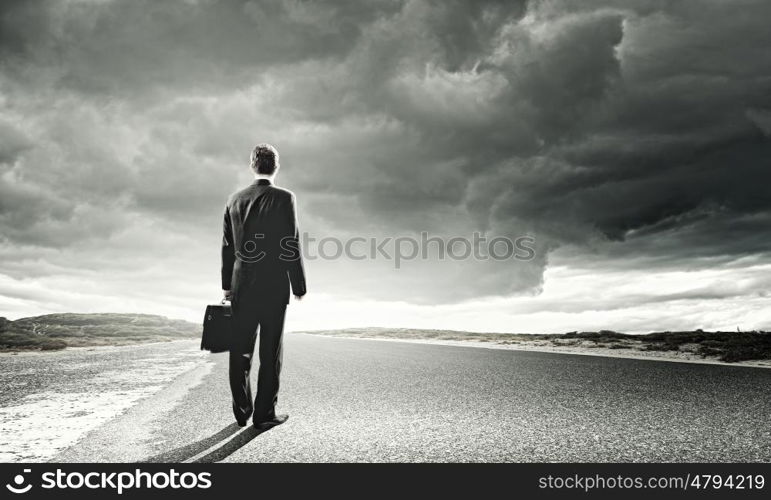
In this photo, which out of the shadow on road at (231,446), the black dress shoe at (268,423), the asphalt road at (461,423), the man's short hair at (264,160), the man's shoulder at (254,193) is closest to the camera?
the shadow on road at (231,446)

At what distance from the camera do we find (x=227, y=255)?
16.2ft

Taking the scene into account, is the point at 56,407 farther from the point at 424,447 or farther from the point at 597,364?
the point at 597,364

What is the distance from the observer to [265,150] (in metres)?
5.04

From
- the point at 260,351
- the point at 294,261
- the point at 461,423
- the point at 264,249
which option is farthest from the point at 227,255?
the point at 461,423

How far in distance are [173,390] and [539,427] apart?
226 inches

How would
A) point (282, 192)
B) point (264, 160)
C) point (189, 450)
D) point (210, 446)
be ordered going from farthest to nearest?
point (264, 160), point (282, 192), point (210, 446), point (189, 450)

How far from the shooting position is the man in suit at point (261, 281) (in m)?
4.70

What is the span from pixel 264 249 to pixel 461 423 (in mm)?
2702

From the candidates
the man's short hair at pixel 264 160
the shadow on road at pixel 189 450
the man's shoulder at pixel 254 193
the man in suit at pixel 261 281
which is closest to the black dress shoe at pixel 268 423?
the man in suit at pixel 261 281

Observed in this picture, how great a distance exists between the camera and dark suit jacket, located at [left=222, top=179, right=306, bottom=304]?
4699mm

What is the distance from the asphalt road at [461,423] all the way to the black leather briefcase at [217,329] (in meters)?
0.82

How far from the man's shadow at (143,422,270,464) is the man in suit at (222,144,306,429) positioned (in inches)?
A: 8.0

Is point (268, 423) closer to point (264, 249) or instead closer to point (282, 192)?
point (264, 249)

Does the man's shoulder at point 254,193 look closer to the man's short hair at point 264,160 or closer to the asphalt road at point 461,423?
the man's short hair at point 264,160
